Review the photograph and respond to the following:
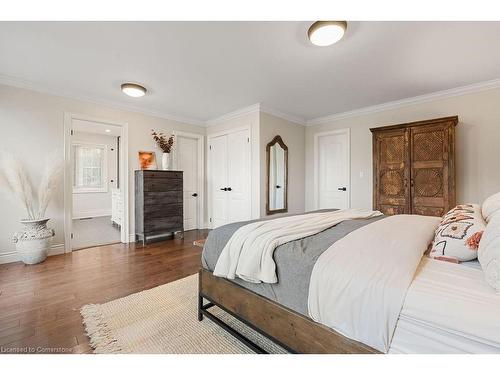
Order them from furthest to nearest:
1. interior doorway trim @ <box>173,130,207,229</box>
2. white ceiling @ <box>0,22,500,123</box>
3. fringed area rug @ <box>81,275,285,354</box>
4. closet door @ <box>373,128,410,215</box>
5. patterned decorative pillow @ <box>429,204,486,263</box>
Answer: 1. interior doorway trim @ <box>173,130,207,229</box>
2. closet door @ <box>373,128,410,215</box>
3. white ceiling @ <box>0,22,500,123</box>
4. fringed area rug @ <box>81,275,285,354</box>
5. patterned decorative pillow @ <box>429,204,486,263</box>

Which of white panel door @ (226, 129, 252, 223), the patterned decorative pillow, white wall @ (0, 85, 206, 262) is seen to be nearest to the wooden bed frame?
the patterned decorative pillow

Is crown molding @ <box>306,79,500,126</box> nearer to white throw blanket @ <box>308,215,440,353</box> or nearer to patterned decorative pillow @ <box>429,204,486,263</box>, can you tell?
patterned decorative pillow @ <box>429,204,486,263</box>

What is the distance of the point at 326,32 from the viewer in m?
1.99

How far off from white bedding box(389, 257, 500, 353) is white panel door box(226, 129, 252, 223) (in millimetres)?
3576

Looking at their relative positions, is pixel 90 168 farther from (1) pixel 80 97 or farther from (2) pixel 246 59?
(2) pixel 246 59

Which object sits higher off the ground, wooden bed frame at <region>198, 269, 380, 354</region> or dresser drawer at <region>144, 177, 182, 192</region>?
dresser drawer at <region>144, 177, 182, 192</region>

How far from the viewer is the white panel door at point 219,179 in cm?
488

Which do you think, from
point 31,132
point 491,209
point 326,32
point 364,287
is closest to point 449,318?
point 364,287

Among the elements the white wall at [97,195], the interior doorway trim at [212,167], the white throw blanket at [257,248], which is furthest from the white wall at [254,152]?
the white wall at [97,195]

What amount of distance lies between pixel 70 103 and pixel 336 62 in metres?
3.69

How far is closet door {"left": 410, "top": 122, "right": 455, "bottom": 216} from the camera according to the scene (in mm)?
3133

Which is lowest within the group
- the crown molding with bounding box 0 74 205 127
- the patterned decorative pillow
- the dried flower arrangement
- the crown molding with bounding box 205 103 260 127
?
the patterned decorative pillow

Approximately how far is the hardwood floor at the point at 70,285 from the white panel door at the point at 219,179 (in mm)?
1308

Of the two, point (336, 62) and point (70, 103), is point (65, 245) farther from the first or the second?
point (336, 62)
